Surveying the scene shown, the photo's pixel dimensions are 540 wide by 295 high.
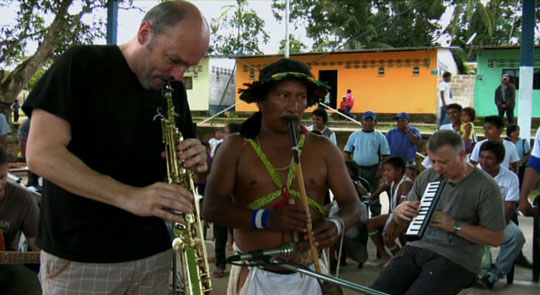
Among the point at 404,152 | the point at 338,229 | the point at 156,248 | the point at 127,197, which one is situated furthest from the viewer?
the point at 404,152

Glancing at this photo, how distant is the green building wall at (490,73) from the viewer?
71.5 ft

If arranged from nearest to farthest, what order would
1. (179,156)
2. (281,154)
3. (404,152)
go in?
(179,156), (281,154), (404,152)

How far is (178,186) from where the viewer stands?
179cm

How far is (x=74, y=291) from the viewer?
205 cm

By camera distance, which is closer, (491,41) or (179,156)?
(179,156)

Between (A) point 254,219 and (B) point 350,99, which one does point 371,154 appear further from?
(B) point 350,99

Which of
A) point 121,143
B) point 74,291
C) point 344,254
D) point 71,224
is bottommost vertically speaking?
point 344,254

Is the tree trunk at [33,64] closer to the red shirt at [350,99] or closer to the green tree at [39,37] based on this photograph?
the green tree at [39,37]

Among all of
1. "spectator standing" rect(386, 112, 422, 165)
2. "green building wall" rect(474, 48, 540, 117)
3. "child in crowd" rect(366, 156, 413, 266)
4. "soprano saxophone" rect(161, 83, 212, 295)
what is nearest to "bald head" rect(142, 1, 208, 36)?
"soprano saxophone" rect(161, 83, 212, 295)

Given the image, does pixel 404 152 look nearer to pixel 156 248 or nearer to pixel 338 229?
pixel 338 229

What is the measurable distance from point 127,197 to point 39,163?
1.12 feet

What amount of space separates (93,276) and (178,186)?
60cm

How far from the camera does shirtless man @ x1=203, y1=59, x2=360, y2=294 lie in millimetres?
2729

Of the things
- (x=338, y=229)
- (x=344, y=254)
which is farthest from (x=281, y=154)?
(x=344, y=254)
